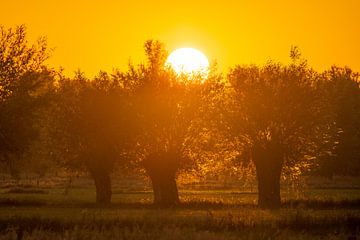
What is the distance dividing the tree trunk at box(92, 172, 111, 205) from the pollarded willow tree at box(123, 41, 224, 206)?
4.14 metres

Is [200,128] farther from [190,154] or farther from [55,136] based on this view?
[55,136]

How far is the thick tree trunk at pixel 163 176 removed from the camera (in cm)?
6531

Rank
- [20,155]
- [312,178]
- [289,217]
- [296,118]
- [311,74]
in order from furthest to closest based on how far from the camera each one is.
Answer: [312,178], [311,74], [296,118], [20,155], [289,217]

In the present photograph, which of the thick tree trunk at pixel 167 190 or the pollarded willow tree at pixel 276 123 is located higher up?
the pollarded willow tree at pixel 276 123

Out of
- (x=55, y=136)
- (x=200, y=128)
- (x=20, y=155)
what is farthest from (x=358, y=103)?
(x=20, y=155)

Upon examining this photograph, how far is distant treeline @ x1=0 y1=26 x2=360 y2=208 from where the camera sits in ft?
218

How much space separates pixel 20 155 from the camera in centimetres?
5634

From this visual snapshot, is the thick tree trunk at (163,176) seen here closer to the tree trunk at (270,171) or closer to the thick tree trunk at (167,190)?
the thick tree trunk at (167,190)

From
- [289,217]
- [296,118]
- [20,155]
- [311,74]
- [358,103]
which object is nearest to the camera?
[289,217]

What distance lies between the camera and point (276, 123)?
66.7 metres

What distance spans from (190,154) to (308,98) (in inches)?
521

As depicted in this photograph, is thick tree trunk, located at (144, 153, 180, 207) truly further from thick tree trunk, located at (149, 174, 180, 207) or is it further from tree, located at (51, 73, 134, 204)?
tree, located at (51, 73, 134, 204)

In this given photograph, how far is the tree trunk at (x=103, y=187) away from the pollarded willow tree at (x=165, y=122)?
163 inches

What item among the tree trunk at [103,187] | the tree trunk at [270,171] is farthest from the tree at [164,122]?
the tree trunk at [270,171]
